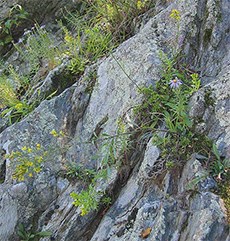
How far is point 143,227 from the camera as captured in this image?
284 cm

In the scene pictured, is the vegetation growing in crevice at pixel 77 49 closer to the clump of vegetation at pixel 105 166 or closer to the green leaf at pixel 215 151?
the clump of vegetation at pixel 105 166

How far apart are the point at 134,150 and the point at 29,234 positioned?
113 centimetres

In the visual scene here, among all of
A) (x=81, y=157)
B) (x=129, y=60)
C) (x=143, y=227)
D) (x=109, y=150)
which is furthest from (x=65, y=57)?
(x=143, y=227)

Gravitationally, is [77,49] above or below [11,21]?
below

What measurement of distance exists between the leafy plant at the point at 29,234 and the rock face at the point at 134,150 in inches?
1.8

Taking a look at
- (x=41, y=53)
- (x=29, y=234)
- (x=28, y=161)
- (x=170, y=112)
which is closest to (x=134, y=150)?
(x=170, y=112)

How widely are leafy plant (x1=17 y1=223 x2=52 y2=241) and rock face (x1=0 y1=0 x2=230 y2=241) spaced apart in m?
0.05

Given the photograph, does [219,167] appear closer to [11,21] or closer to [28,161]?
[28,161]

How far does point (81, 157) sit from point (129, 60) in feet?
3.33

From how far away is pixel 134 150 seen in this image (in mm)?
3371

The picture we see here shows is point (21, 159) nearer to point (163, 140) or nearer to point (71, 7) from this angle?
point (163, 140)

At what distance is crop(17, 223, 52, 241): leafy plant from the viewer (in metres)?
3.47

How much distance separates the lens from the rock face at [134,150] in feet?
9.07

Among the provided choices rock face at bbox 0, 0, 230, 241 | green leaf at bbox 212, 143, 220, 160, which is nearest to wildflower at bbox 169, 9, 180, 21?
rock face at bbox 0, 0, 230, 241
